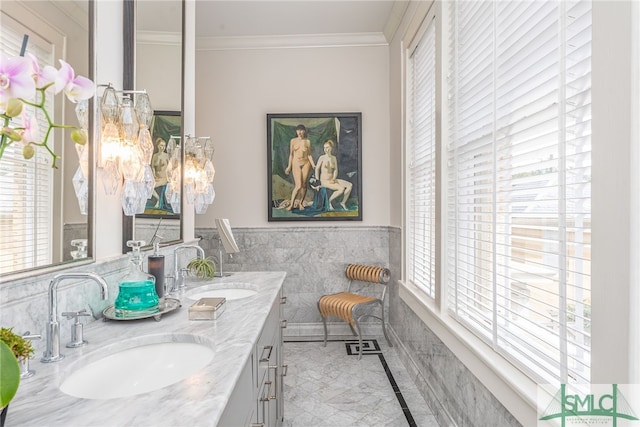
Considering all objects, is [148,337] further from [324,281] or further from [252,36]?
[252,36]

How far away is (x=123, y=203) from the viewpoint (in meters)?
1.56

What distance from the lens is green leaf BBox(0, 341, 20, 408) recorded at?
556mm

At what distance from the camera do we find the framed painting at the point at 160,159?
1872 mm

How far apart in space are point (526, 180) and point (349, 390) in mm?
1959

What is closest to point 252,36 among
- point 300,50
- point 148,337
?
point 300,50

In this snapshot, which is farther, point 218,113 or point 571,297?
point 218,113

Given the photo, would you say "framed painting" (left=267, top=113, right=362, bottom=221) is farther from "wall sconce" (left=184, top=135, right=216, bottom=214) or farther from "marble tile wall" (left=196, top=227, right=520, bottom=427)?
"wall sconce" (left=184, top=135, right=216, bottom=214)

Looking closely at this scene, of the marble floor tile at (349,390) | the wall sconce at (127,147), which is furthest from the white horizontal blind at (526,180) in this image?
the wall sconce at (127,147)

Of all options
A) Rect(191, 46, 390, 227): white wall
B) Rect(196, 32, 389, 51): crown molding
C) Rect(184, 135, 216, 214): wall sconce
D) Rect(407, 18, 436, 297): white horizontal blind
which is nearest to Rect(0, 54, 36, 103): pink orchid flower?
Rect(184, 135, 216, 214): wall sconce

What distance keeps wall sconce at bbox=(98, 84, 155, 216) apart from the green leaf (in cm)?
100

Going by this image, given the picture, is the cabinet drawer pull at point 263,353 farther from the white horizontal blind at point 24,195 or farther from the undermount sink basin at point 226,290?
the white horizontal blind at point 24,195

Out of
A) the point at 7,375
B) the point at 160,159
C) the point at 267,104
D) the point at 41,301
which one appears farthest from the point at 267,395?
the point at 267,104

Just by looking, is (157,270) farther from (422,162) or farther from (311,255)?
(311,255)

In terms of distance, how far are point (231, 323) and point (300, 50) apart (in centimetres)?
325
